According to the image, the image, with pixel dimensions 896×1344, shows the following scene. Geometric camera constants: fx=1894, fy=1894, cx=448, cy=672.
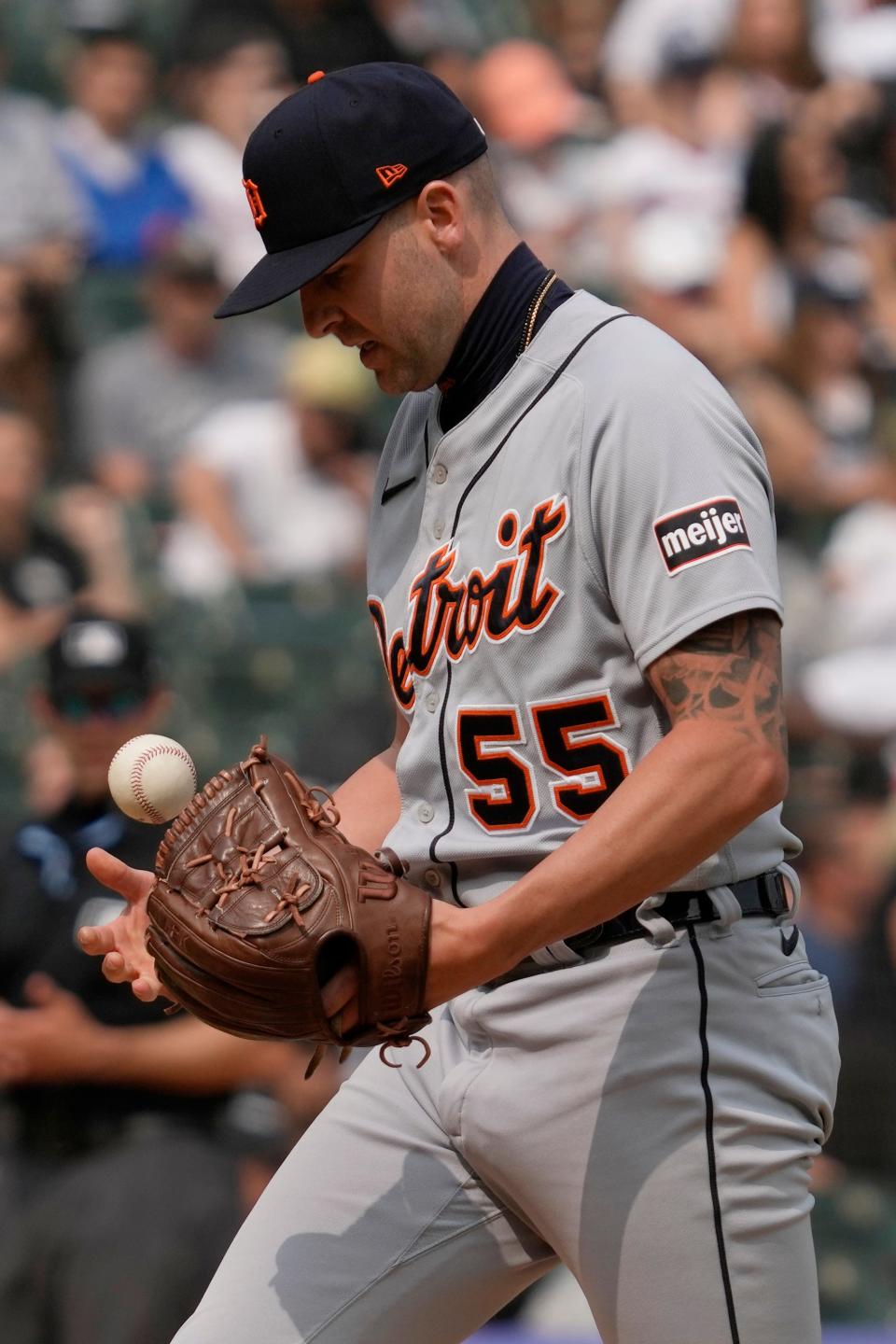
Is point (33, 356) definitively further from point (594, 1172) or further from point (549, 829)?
point (594, 1172)

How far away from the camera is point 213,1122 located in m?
3.73

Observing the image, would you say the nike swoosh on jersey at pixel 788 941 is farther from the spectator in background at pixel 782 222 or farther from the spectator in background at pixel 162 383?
the spectator in background at pixel 782 222

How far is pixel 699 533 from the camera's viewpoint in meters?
1.88

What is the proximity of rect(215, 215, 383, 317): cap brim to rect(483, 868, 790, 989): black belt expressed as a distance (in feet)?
2.49

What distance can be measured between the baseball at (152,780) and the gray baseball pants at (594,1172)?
1.34 feet

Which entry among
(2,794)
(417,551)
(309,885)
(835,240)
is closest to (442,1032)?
(309,885)

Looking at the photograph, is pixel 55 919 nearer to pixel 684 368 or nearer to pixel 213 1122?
pixel 213 1122

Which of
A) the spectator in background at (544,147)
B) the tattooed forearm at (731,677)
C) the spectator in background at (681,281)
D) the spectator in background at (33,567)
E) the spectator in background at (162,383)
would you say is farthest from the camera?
the spectator in background at (544,147)

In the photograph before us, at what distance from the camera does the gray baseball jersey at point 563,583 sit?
74.8 inches

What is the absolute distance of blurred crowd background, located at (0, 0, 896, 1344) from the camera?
367 cm

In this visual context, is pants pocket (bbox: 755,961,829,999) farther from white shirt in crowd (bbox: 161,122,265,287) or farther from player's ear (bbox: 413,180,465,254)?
white shirt in crowd (bbox: 161,122,265,287)

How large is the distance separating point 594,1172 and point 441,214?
1061 mm

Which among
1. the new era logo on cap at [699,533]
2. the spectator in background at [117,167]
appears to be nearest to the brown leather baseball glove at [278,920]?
the new era logo on cap at [699,533]

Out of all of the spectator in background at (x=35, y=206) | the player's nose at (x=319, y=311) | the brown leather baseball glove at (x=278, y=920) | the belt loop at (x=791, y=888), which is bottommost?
the spectator in background at (x=35, y=206)
